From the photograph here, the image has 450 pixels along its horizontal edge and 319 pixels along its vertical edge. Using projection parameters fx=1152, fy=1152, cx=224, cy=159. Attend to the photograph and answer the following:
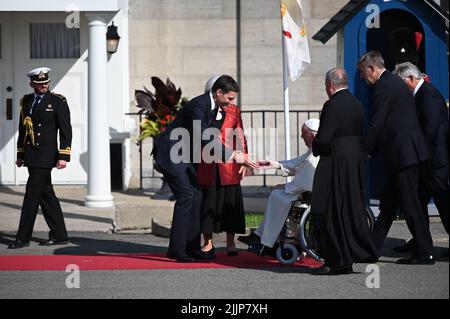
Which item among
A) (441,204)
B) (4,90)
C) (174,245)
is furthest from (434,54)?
(4,90)

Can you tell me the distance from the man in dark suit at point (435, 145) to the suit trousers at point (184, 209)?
6.87 ft

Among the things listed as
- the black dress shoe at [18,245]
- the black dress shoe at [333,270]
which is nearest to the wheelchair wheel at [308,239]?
the black dress shoe at [333,270]

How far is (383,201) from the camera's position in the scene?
1080 centimetres

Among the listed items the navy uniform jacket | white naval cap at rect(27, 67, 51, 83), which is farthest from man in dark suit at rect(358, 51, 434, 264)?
white naval cap at rect(27, 67, 51, 83)

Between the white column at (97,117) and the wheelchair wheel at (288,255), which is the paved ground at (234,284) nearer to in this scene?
the wheelchair wheel at (288,255)

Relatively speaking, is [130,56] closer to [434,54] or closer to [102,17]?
[102,17]

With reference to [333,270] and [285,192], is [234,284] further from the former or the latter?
[285,192]

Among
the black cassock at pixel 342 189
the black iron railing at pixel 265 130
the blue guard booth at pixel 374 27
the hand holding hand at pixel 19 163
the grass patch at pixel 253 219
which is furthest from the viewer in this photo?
the black iron railing at pixel 265 130

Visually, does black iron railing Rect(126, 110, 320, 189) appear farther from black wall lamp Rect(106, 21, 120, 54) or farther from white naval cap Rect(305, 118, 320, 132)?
white naval cap Rect(305, 118, 320, 132)

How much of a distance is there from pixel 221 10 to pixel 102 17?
9.85 ft

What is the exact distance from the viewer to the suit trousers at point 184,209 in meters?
10.8

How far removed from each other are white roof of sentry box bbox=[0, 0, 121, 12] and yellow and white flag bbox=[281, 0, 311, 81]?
108 inches

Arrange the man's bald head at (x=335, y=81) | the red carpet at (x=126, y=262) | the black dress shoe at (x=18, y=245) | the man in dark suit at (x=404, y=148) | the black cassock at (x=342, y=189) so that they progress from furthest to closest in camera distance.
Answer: the black dress shoe at (x=18, y=245), the red carpet at (x=126, y=262), the man in dark suit at (x=404, y=148), the man's bald head at (x=335, y=81), the black cassock at (x=342, y=189)
